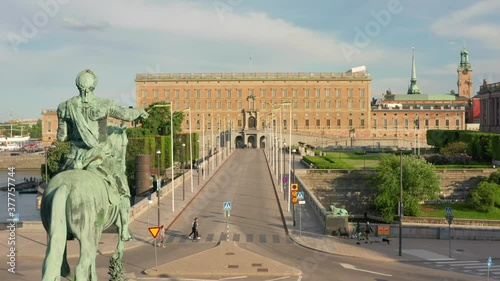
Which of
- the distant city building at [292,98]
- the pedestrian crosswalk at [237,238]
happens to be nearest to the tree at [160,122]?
the distant city building at [292,98]

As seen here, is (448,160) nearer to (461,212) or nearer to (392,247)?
(461,212)

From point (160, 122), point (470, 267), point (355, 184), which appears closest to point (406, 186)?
point (355, 184)

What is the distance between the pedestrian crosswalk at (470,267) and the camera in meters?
25.9

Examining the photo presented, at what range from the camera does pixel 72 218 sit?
8844 mm

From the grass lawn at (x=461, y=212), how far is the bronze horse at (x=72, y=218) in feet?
154

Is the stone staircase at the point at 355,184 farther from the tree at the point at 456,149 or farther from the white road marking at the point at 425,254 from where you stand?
the white road marking at the point at 425,254

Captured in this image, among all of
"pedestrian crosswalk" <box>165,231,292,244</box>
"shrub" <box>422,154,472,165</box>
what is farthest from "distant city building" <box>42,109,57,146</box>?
"pedestrian crosswalk" <box>165,231,292,244</box>

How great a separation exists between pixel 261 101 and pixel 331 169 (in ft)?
315

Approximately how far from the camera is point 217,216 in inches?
1570

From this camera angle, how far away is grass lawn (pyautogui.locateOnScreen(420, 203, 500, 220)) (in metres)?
52.3

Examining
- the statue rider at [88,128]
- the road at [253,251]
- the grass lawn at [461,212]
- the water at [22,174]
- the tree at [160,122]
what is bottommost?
the water at [22,174]

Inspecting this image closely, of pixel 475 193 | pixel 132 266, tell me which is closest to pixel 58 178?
pixel 132 266

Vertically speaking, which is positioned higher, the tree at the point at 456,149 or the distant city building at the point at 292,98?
the distant city building at the point at 292,98

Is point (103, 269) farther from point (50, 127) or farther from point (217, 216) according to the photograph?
point (50, 127)
